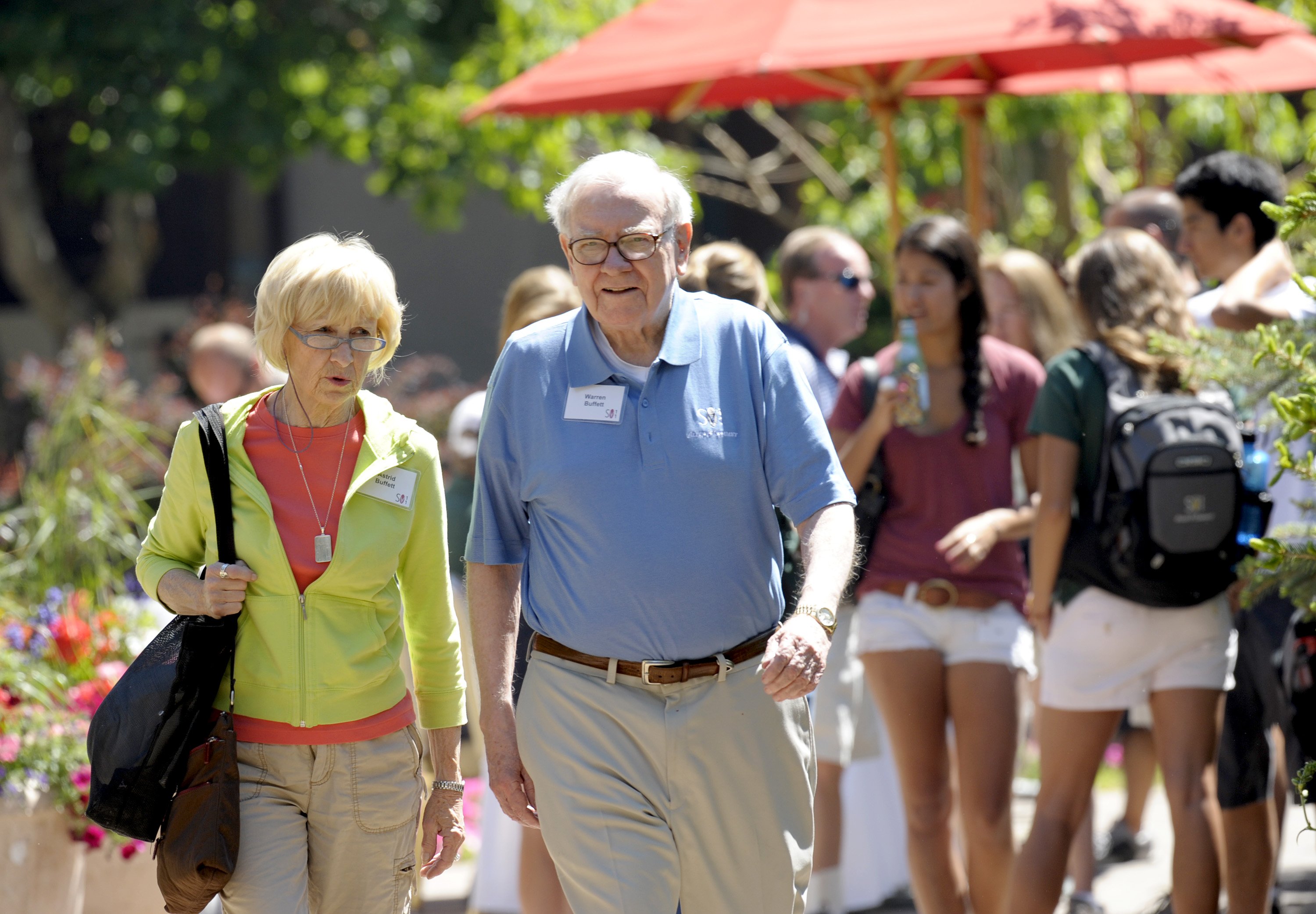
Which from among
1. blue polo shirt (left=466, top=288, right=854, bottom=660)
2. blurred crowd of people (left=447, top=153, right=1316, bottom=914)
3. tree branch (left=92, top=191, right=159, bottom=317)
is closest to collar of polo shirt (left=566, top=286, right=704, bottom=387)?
blue polo shirt (left=466, top=288, right=854, bottom=660)

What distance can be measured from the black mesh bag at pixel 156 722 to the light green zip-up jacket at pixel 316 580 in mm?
61

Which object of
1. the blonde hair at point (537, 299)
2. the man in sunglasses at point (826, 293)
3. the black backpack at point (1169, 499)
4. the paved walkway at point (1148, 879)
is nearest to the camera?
the black backpack at point (1169, 499)

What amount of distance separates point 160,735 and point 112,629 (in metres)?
2.17

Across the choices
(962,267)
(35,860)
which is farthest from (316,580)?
(962,267)

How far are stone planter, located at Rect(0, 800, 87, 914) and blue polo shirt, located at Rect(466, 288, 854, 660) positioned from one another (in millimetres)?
1972

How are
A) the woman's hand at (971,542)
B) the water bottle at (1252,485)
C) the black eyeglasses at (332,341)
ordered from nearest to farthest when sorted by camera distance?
the black eyeglasses at (332,341)
the water bottle at (1252,485)
the woman's hand at (971,542)

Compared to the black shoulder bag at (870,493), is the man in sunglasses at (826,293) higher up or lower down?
higher up

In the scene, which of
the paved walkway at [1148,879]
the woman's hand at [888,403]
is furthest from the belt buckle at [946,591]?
the paved walkway at [1148,879]

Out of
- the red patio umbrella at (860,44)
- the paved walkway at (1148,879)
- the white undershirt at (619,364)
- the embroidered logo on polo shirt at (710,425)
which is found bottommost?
the paved walkway at (1148,879)

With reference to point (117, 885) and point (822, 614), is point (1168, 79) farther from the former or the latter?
point (117, 885)

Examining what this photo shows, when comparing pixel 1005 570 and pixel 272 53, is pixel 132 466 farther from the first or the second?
pixel 272 53

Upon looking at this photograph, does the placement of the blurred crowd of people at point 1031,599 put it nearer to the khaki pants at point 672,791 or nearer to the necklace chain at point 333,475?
the khaki pants at point 672,791

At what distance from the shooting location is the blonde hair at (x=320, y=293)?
3010 millimetres

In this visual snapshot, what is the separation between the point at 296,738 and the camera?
2977 millimetres
